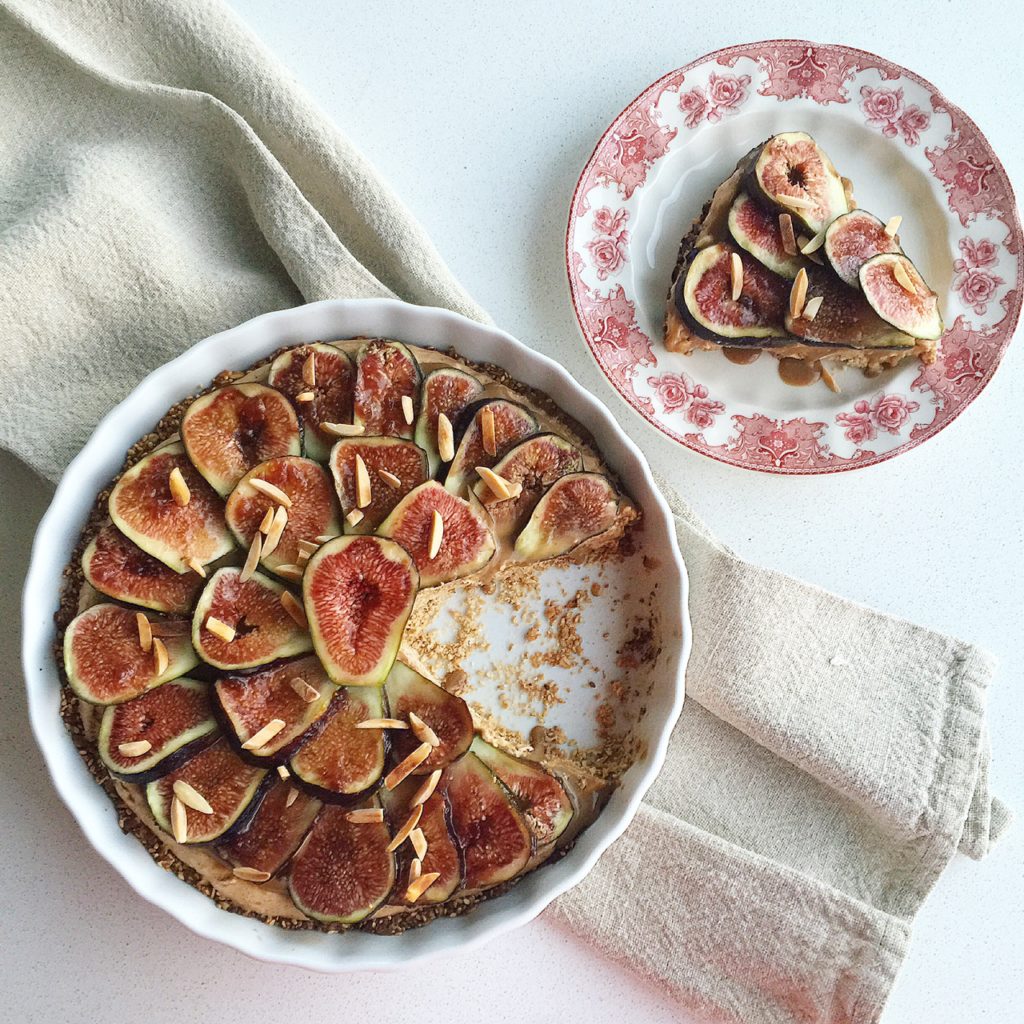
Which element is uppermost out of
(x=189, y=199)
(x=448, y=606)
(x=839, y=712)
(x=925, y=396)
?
(x=189, y=199)

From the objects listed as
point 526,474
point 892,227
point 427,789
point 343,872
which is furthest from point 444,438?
point 892,227

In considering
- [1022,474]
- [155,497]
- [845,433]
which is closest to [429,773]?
[155,497]

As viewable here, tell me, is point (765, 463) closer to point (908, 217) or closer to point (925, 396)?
point (925, 396)

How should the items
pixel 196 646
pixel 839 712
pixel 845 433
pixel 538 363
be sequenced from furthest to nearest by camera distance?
pixel 845 433 < pixel 839 712 < pixel 538 363 < pixel 196 646

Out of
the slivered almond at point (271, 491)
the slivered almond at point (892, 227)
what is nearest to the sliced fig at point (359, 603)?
the slivered almond at point (271, 491)

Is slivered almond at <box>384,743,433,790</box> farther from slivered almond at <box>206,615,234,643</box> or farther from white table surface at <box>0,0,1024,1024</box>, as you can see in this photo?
white table surface at <box>0,0,1024,1024</box>

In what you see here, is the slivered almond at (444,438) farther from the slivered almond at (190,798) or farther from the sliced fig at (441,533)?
the slivered almond at (190,798)
